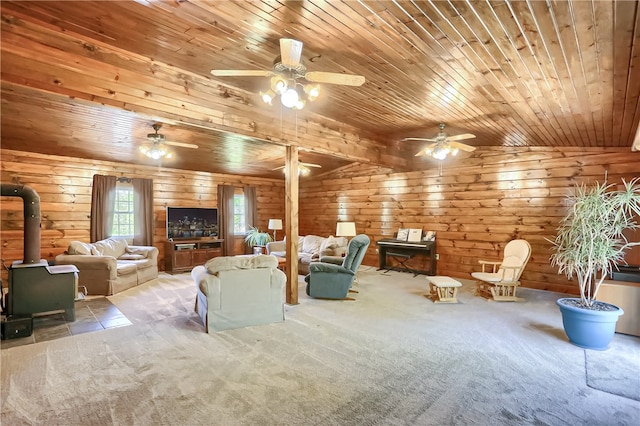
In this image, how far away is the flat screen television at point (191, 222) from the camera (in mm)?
A: 7641

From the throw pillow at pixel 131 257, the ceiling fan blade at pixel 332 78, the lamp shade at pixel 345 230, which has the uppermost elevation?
the ceiling fan blade at pixel 332 78

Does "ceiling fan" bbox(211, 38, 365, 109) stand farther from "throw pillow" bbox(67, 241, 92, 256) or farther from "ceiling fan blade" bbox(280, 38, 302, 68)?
"throw pillow" bbox(67, 241, 92, 256)

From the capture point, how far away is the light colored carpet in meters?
2.14

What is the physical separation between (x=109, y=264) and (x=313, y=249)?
4.00m

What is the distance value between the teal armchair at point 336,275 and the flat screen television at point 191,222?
4.23 m

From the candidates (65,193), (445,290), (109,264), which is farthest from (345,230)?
(65,193)

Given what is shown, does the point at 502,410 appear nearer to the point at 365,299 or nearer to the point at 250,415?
the point at 250,415

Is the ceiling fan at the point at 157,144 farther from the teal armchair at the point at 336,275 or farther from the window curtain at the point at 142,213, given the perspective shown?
the teal armchair at the point at 336,275

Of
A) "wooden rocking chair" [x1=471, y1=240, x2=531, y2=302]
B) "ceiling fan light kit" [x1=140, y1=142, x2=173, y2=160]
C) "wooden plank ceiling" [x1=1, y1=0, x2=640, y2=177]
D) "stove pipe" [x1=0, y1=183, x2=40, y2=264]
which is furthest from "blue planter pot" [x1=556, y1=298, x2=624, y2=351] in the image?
"stove pipe" [x1=0, y1=183, x2=40, y2=264]

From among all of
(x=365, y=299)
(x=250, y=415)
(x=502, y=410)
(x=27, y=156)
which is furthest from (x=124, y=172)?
(x=502, y=410)

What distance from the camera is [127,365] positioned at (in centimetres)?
284

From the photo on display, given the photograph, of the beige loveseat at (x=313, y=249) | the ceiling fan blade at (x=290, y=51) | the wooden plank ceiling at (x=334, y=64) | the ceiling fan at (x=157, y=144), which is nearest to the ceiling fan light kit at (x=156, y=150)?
the ceiling fan at (x=157, y=144)

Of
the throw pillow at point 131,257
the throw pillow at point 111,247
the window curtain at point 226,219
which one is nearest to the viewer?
the throw pillow at point 111,247

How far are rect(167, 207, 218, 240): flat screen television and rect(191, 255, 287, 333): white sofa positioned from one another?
4.15m
